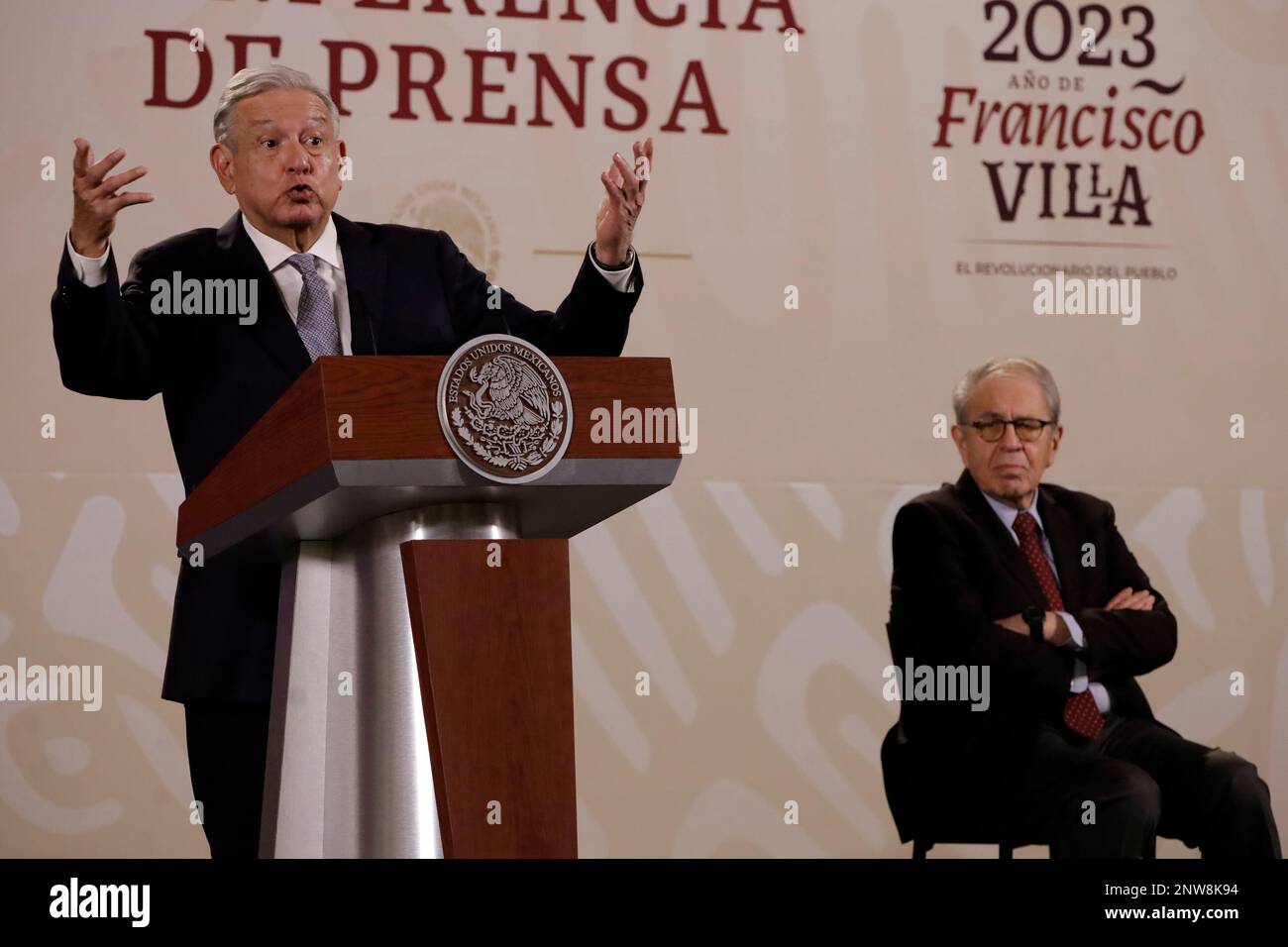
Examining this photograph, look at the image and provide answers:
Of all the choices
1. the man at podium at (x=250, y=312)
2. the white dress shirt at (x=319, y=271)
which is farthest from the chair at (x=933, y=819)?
the white dress shirt at (x=319, y=271)

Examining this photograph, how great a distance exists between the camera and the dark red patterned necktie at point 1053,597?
329cm

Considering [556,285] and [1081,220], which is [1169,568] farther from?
[556,285]

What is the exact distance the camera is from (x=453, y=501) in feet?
4.20

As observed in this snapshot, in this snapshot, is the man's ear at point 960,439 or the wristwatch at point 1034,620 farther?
the man's ear at point 960,439

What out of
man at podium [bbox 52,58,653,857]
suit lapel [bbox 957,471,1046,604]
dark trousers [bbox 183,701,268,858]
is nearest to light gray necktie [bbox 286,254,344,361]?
man at podium [bbox 52,58,653,857]

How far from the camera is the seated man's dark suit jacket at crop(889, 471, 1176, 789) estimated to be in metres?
3.19

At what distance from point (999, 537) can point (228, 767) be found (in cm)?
211

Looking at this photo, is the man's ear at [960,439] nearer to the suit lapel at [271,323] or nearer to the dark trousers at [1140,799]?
the dark trousers at [1140,799]

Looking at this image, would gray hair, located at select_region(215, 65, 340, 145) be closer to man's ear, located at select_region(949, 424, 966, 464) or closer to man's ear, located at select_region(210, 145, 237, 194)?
man's ear, located at select_region(210, 145, 237, 194)

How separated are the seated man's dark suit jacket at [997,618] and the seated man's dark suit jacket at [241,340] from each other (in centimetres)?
150

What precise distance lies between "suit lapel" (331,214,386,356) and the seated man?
1.67m

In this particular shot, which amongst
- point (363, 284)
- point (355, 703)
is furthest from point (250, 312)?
point (355, 703)

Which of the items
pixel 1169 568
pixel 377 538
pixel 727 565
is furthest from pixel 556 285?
pixel 377 538

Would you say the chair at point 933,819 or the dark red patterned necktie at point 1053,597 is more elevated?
the dark red patterned necktie at point 1053,597
